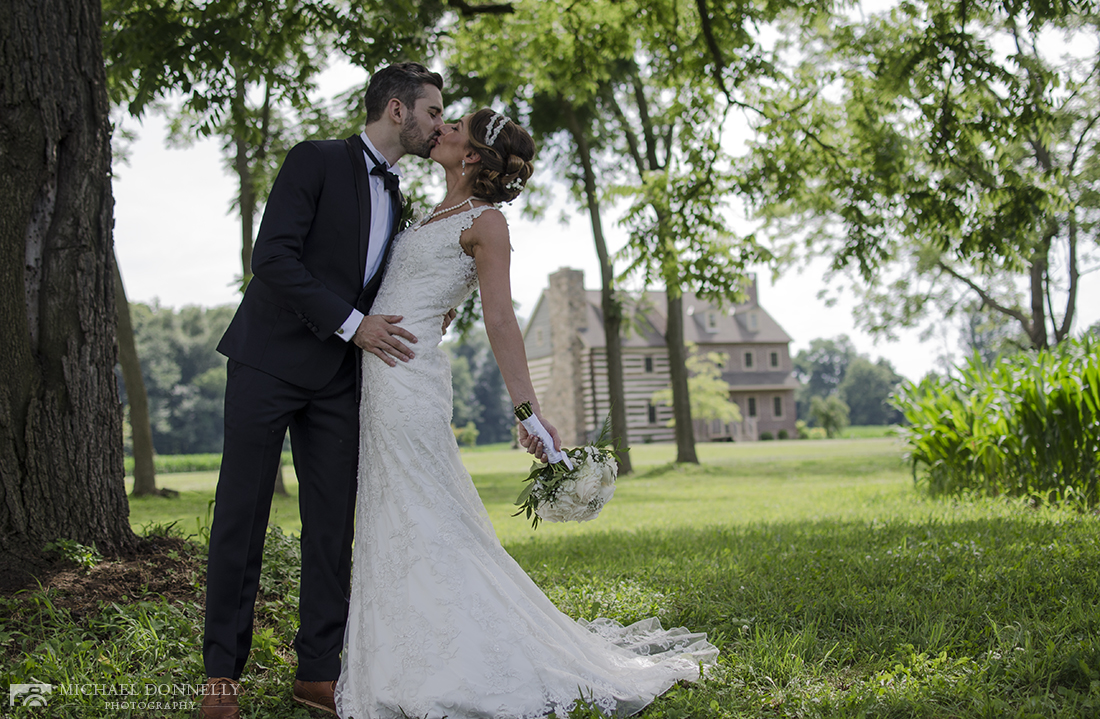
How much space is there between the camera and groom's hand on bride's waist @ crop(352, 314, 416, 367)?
2.96 metres

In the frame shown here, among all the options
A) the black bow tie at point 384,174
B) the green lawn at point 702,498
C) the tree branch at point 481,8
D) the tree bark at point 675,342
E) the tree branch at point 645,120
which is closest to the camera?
the black bow tie at point 384,174

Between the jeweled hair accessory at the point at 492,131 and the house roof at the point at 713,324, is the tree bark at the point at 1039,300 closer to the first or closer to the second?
the jeweled hair accessory at the point at 492,131

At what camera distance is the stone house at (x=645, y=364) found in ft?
125

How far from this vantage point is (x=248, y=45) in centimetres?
651

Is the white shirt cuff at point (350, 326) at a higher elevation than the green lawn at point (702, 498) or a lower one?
higher

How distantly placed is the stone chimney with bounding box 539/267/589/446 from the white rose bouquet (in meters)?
→ 34.4

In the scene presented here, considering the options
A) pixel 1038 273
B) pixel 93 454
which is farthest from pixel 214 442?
pixel 93 454

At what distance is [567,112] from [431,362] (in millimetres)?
14195

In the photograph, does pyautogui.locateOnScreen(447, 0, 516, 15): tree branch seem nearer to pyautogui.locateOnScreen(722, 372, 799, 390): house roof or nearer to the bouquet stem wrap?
the bouquet stem wrap

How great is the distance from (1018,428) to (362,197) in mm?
7123

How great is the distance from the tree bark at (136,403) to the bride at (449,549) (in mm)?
11300

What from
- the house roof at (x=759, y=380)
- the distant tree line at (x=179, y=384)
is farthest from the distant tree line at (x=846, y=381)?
the distant tree line at (x=179, y=384)

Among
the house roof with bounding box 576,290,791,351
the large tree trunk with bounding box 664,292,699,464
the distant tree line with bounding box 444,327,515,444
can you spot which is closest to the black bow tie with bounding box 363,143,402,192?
the large tree trunk with bounding box 664,292,699,464

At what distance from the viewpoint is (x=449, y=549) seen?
2.94 m
